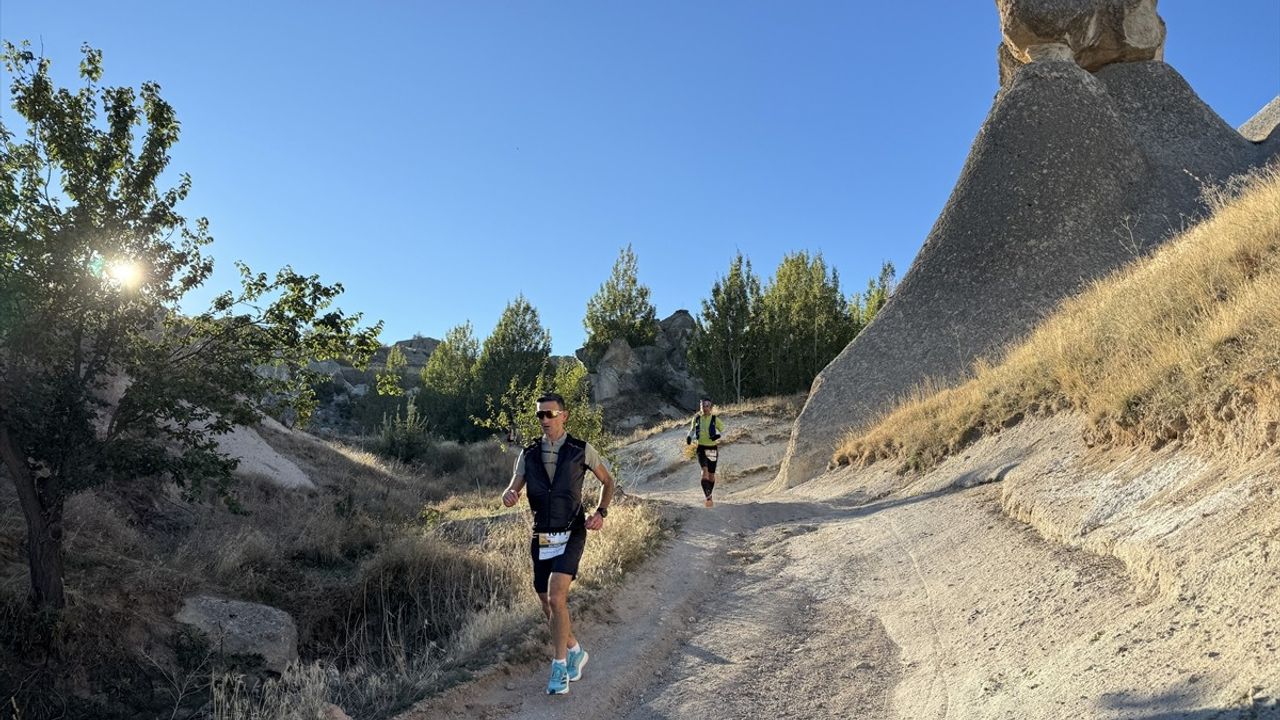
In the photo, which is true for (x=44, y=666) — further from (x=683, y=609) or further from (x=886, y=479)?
(x=886, y=479)

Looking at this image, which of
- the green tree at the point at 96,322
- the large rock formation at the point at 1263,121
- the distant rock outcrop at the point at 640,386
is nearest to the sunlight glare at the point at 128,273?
the green tree at the point at 96,322

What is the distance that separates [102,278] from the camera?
21.9 feet

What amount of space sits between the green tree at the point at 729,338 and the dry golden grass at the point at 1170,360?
2699 cm

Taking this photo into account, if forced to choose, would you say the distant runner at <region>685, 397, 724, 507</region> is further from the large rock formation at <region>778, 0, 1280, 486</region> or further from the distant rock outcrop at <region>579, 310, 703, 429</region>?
the distant rock outcrop at <region>579, 310, 703, 429</region>

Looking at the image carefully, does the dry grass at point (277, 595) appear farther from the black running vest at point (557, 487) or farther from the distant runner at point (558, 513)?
the black running vest at point (557, 487)

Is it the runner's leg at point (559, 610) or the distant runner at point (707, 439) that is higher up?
the distant runner at point (707, 439)

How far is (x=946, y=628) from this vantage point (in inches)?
200

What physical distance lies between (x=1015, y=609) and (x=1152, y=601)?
0.95 m

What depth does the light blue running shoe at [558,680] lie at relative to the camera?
183 inches

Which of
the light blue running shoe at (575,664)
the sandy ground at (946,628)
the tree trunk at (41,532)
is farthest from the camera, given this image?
the tree trunk at (41,532)

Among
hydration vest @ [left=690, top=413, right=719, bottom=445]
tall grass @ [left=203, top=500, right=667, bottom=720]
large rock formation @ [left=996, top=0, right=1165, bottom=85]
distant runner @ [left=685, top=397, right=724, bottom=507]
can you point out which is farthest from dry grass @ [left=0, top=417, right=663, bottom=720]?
large rock formation @ [left=996, top=0, right=1165, bottom=85]

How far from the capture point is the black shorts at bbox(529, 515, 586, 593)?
4828mm

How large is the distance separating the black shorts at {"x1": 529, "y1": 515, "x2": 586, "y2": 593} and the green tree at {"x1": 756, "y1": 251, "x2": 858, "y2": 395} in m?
31.4

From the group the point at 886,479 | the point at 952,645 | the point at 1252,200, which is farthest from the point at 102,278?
the point at 1252,200
